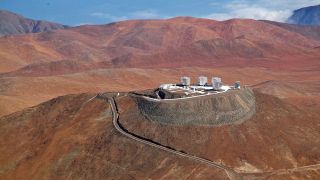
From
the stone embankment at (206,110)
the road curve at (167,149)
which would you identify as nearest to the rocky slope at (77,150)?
the road curve at (167,149)

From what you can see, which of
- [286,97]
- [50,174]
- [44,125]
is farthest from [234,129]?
[286,97]

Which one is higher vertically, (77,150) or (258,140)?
(258,140)

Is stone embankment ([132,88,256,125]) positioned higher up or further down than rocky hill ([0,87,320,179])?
higher up

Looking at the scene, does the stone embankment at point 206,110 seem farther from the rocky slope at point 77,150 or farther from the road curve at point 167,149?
the rocky slope at point 77,150

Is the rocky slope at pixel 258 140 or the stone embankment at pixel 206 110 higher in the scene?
the stone embankment at pixel 206 110

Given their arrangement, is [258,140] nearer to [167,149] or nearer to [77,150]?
[167,149]

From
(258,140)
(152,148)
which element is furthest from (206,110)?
(152,148)

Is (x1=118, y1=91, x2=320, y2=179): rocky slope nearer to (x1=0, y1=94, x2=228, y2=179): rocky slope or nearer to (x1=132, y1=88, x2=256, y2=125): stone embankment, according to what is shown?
(x1=132, y1=88, x2=256, y2=125): stone embankment

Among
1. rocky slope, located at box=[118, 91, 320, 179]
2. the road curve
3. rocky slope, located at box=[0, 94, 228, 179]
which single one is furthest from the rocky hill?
the road curve
